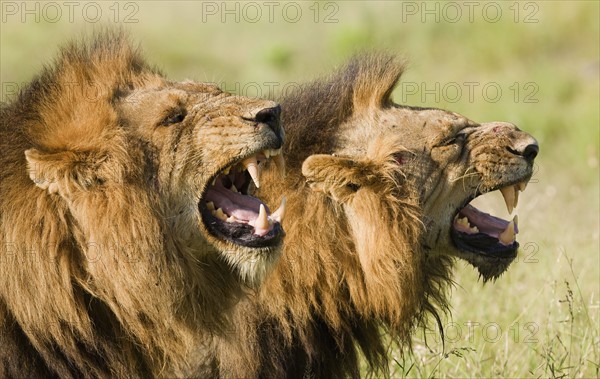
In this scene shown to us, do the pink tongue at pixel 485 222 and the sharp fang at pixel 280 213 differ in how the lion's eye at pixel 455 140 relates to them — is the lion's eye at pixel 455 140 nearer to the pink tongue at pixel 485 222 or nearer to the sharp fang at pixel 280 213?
the pink tongue at pixel 485 222

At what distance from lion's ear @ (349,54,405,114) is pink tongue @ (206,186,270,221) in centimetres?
82

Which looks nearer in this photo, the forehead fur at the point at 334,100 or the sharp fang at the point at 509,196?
the forehead fur at the point at 334,100

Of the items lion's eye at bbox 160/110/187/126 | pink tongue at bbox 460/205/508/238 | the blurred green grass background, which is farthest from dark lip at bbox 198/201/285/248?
the blurred green grass background

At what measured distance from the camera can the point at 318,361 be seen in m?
4.62

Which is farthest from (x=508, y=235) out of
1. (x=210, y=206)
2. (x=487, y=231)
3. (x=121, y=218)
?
(x=121, y=218)

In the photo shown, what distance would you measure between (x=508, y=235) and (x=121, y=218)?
1.85 metres

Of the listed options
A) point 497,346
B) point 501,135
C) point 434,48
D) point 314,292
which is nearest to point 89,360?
point 314,292

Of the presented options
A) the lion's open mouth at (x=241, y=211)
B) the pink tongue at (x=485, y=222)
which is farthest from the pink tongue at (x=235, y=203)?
the pink tongue at (x=485, y=222)

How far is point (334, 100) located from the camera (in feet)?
15.7

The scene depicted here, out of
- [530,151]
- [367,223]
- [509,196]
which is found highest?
[530,151]

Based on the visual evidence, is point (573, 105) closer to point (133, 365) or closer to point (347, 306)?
point (347, 306)

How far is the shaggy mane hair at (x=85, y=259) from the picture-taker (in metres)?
3.67

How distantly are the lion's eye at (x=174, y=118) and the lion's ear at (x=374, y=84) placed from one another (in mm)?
1007

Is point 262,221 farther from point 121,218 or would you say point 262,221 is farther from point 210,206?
point 121,218
